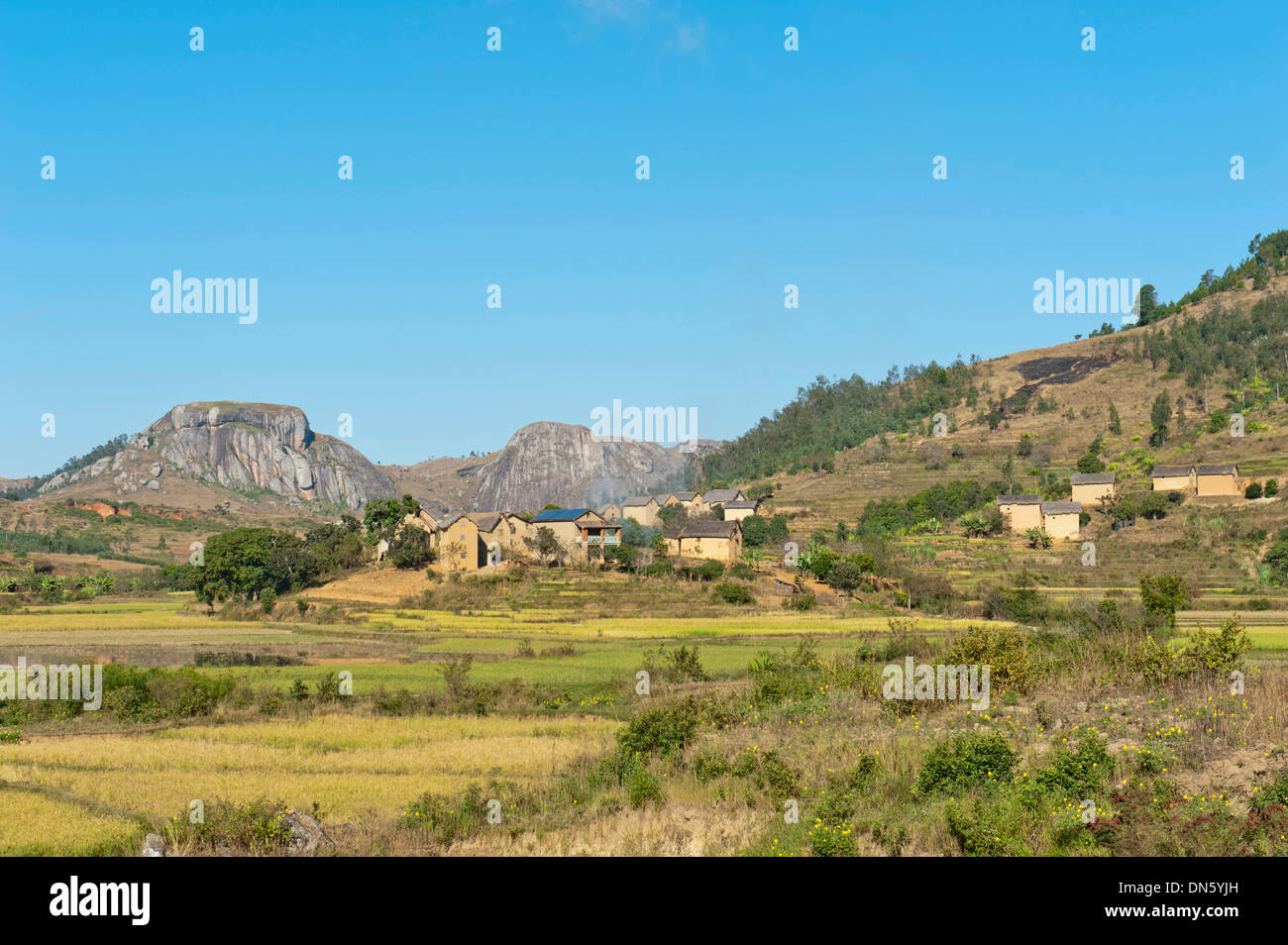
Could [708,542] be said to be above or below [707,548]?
above

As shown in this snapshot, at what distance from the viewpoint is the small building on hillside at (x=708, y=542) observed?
3022 inches

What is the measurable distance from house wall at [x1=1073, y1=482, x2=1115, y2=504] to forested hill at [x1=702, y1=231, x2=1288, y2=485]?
1466 inches

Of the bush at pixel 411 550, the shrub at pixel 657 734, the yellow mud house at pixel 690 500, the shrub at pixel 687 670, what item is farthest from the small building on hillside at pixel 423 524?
the shrub at pixel 657 734

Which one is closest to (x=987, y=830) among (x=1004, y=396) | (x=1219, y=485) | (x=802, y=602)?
(x=802, y=602)

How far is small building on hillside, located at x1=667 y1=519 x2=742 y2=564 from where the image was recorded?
76750 millimetres

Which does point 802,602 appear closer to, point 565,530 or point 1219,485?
point 565,530

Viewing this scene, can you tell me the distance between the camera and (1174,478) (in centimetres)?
8312

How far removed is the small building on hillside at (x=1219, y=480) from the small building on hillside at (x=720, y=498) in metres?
43.2

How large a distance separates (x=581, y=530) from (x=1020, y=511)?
39.5m

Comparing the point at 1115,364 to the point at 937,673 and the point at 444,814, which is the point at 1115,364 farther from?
the point at 444,814

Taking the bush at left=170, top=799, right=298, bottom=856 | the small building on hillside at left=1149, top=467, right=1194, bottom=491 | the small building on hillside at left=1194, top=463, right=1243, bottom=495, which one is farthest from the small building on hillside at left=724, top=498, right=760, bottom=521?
the bush at left=170, top=799, right=298, bottom=856

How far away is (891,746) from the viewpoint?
1706 centimetres
